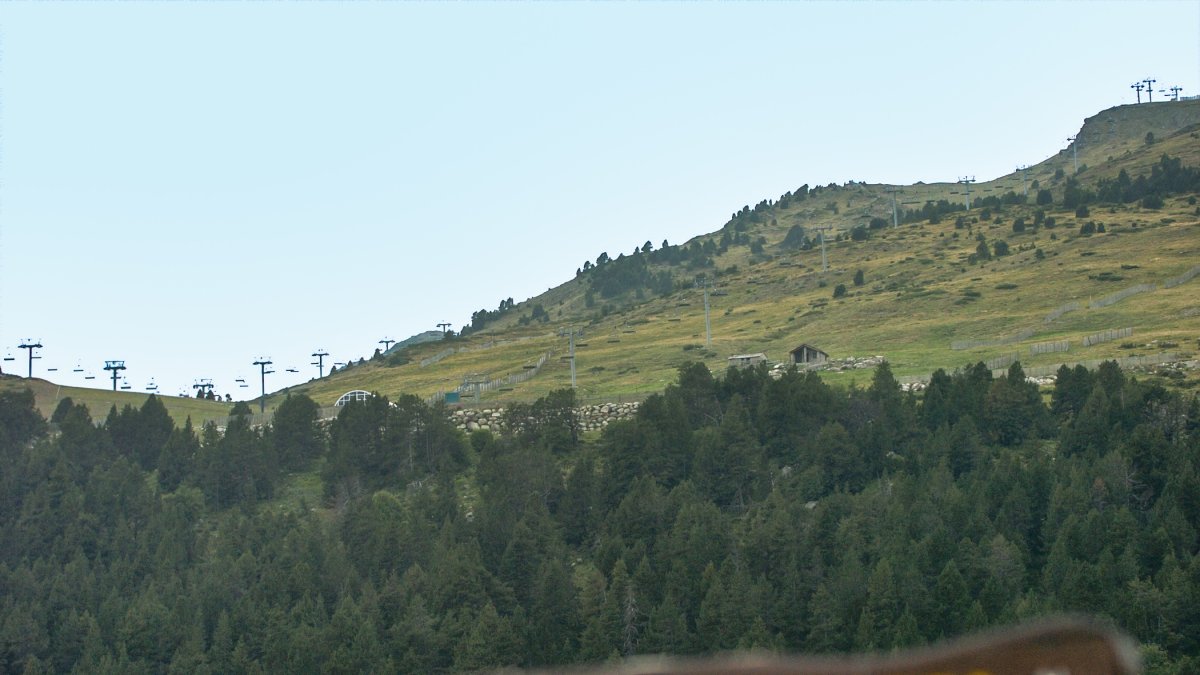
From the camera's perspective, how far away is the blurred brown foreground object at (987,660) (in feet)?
13.6

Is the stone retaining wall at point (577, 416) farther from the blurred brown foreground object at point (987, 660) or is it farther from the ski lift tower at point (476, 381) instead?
the blurred brown foreground object at point (987, 660)

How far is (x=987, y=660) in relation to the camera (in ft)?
14.1

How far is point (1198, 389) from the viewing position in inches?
3578

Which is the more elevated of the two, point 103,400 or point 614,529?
point 103,400

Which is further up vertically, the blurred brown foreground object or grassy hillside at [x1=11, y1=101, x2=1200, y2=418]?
grassy hillside at [x1=11, y1=101, x2=1200, y2=418]

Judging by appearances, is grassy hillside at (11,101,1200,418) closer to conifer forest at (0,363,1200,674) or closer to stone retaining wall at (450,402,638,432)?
stone retaining wall at (450,402,638,432)

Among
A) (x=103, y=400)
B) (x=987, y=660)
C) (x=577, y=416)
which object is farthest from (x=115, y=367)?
(x=987, y=660)

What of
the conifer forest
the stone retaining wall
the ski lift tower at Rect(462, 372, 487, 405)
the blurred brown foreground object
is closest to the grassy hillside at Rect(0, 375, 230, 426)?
the ski lift tower at Rect(462, 372, 487, 405)

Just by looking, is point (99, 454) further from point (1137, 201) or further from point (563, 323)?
point (1137, 201)

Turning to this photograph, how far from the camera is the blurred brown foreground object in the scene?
414cm

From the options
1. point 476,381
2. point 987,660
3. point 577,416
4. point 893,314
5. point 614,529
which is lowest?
point 614,529

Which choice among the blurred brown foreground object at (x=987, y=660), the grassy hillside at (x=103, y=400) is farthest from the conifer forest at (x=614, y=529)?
the blurred brown foreground object at (x=987, y=660)

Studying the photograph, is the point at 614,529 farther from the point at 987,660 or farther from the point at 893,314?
the point at 987,660

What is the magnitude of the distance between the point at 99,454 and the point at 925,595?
65068mm
